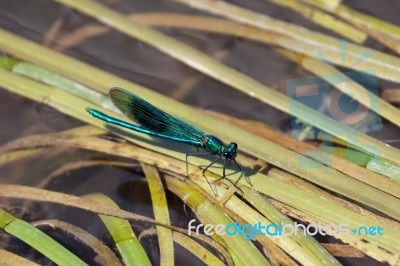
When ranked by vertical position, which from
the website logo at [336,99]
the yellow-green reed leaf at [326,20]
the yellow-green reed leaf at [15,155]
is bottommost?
→ the yellow-green reed leaf at [15,155]

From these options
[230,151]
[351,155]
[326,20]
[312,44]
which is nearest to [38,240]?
[230,151]

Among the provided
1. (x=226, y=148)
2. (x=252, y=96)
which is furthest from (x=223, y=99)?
(x=226, y=148)

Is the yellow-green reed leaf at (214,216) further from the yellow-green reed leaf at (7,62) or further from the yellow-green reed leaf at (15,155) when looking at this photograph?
the yellow-green reed leaf at (7,62)

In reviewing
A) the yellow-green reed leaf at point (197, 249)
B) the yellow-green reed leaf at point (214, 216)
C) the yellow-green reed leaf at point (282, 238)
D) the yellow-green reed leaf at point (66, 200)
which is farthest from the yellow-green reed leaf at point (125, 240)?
the yellow-green reed leaf at point (282, 238)

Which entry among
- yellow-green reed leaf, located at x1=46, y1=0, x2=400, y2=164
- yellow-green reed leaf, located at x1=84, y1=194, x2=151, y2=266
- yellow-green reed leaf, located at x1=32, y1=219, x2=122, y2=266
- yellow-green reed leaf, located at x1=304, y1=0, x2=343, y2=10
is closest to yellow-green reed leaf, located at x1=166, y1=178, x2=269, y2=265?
yellow-green reed leaf, located at x1=84, y1=194, x2=151, y2=266

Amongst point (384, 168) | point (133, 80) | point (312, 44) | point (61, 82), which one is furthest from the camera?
point (133, 80)

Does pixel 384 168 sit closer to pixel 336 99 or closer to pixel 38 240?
pixel 336 99
